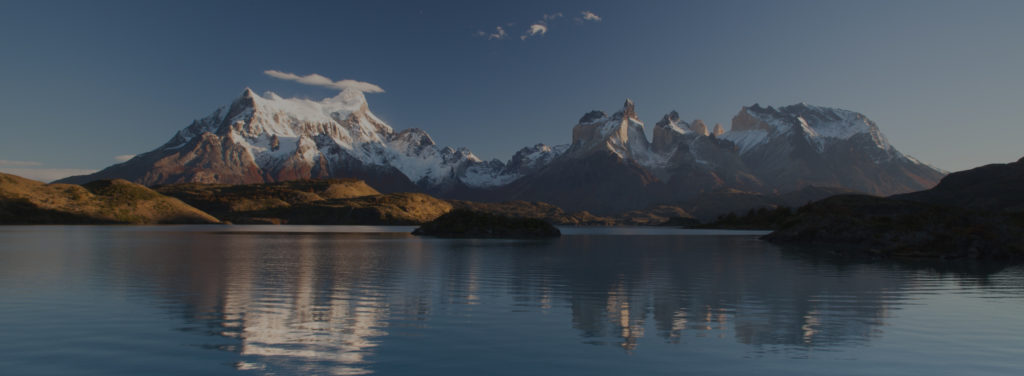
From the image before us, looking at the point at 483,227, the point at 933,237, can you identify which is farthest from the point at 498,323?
the point at 483,227

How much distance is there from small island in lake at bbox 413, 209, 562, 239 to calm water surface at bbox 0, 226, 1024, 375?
126302mm

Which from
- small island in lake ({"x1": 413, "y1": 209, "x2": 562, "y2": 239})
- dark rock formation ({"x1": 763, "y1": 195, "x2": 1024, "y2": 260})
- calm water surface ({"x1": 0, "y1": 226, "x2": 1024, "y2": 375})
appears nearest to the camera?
calm water surface ({"x1": 0, "y1": 226, "x2": 1024, "y2": 375})

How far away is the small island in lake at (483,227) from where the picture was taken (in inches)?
7185

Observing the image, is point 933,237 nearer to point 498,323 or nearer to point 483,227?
point 498,323

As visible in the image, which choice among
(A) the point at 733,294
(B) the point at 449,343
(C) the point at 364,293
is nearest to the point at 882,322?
(A) the point at 733,294

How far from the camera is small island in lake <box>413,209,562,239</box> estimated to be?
599 ft

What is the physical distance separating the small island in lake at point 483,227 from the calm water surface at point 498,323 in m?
A: 126

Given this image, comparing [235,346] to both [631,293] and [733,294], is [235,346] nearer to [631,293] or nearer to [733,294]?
[631,293]

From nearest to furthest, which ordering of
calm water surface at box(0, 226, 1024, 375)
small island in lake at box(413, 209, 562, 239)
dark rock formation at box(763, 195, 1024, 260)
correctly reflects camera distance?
calm water surface at box(0, 226, 1024, 375)
dark rock formation at box(763, 195, 1024, 260)
small island in lake at box(413, 209, 562, 239)

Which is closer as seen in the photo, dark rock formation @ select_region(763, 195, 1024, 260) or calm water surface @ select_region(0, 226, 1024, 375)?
calm water surface @ select_region(0, 226, 1024, 375)

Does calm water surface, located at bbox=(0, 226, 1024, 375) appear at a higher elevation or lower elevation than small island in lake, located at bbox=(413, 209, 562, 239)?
lower

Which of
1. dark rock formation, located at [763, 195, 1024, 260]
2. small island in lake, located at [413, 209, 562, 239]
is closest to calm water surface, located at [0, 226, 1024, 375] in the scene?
dark rock formation, located at [763, 195, 1024, 260]

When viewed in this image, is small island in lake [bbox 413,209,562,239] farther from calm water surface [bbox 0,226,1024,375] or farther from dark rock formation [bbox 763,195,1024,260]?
calm water surface [bbox 0,226,1024,375]

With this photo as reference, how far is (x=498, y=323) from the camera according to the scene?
97.6ft
